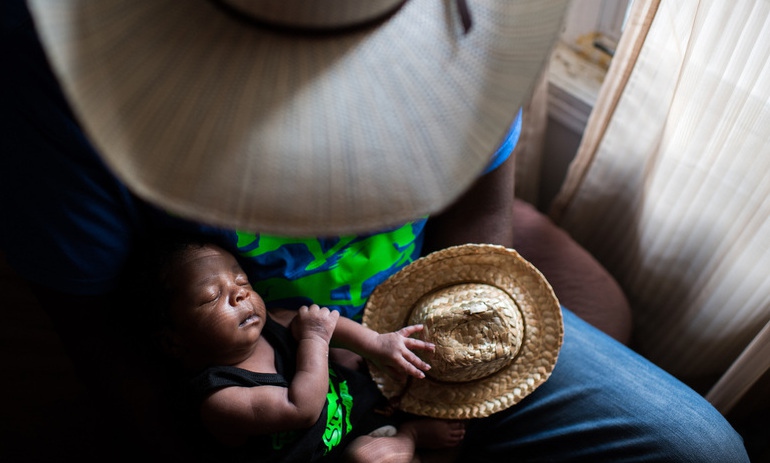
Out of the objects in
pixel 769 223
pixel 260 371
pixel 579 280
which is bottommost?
pixel 579 280

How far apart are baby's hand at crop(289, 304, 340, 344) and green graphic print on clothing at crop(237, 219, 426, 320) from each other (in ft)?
0.14

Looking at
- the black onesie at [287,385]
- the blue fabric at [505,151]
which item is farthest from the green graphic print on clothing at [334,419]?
the blue fabric at [505,151]

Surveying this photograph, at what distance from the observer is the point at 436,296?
1.02 meters

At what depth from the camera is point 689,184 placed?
115 centimetres

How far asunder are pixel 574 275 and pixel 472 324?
0.44m

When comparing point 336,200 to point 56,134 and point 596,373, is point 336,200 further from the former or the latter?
point 596,373

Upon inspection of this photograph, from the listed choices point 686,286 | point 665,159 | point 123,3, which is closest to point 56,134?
point 123,3

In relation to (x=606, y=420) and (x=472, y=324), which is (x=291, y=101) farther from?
(x=606, y=420)

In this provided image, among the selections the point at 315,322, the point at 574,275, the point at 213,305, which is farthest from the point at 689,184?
the point at 213,305

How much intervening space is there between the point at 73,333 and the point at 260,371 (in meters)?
0.27

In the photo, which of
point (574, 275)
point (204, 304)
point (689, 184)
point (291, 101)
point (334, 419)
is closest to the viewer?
point (291, 101)

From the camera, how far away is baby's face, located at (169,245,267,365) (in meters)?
0.87

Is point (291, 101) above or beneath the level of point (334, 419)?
above

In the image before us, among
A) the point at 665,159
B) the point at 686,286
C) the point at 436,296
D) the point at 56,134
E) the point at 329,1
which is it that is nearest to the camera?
the point at 329,1
